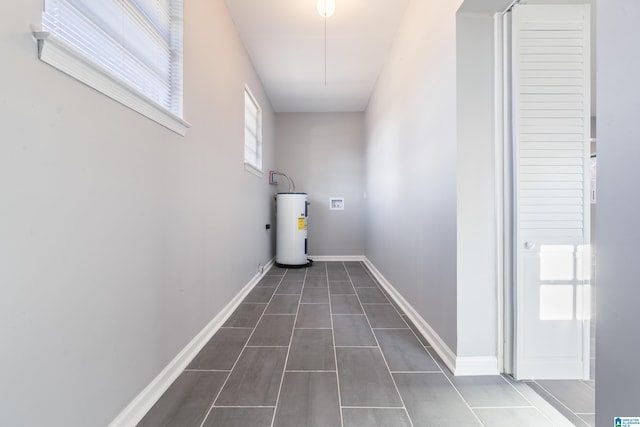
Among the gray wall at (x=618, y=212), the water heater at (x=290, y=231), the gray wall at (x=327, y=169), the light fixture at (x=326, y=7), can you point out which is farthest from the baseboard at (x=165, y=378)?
the gray wall at (x=327, y=169)

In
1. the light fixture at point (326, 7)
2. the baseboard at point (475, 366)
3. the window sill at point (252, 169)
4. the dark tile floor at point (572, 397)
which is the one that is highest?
the light fixture at point (326, 7)

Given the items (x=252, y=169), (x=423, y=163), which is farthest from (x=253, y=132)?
(x=423, y=163)

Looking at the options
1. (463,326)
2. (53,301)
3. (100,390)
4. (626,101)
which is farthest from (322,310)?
(626,101)

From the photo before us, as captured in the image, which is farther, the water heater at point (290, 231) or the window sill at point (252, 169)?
the water heater at point (290, 231)

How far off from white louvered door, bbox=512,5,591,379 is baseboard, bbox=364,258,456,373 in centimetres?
32

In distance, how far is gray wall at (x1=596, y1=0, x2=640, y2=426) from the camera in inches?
26.3

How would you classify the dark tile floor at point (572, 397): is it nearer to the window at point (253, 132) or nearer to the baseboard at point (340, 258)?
the window at point (253, 132)

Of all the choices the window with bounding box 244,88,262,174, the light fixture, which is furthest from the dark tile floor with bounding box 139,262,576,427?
the light fixture

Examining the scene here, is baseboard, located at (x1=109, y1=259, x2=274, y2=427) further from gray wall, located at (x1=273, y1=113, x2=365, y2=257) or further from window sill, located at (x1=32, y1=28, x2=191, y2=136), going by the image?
gray wall, located at (x1=273, y1=113, x2=365, y2=257)

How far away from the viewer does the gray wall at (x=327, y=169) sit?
4980mm

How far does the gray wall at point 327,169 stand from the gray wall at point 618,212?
4.24 m

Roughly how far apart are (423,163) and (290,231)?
270 centimetres

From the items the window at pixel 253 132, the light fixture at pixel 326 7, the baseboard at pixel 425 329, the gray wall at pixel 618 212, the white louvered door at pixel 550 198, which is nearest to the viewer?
the gray wall at pixel 618 212

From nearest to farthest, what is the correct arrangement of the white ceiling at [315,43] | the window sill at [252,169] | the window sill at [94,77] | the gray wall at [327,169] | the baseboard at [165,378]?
the window sill at [94,77] < the baseboard at [165,378] < the white ceiling at [315,43] < the window sill at [252,169] < the gray wall at [327,169]
